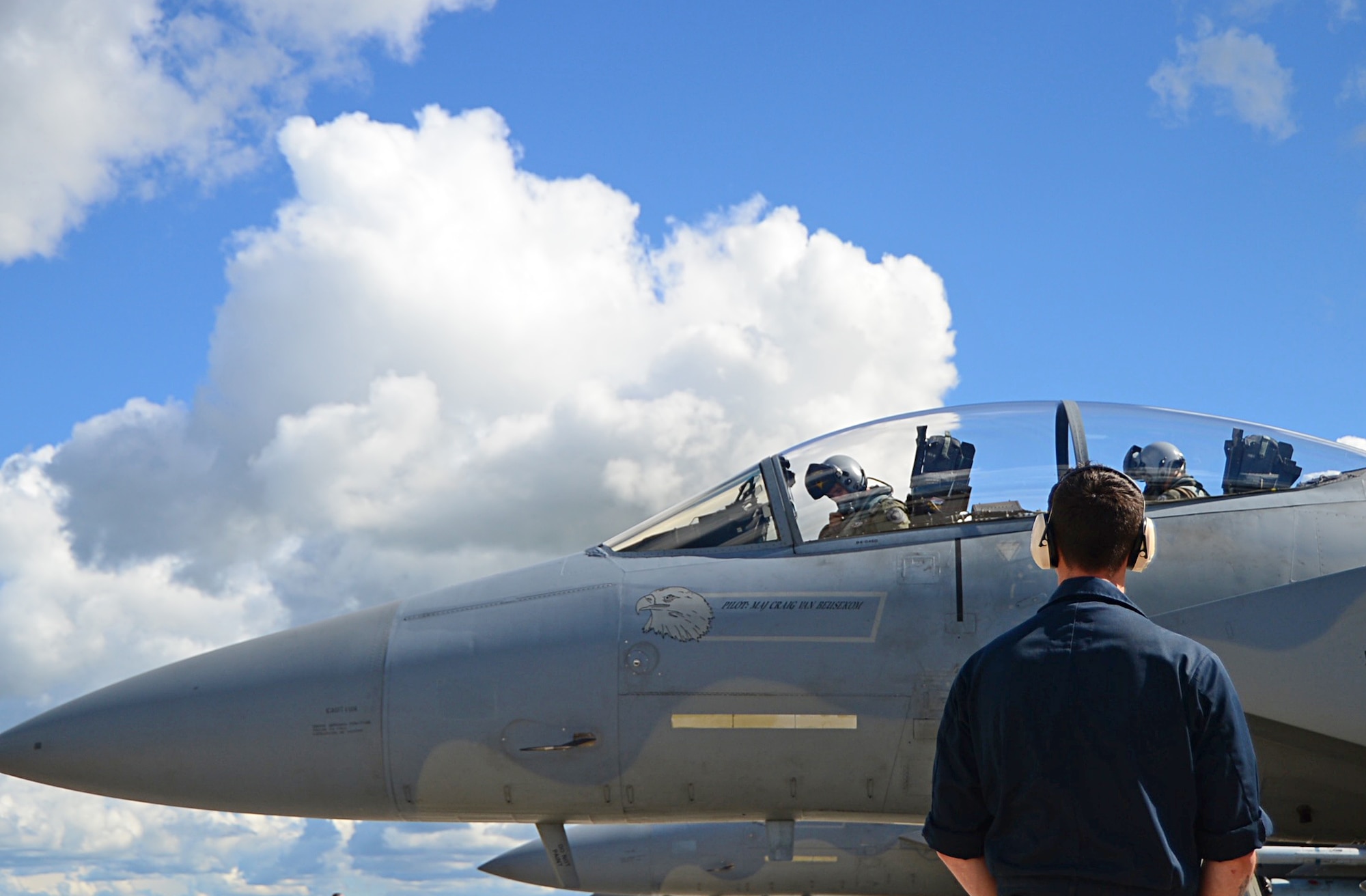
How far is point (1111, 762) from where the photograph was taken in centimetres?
304

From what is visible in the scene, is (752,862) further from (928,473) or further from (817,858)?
(928,473)

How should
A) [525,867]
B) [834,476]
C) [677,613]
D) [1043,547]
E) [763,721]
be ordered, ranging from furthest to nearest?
1. [525,867]
2. [834,476]
3. [677,613]
4. [763,721]
5. [1043,547]

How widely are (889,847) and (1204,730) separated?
14.2 metres

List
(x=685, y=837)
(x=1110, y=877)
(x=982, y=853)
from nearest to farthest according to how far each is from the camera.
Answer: (x=1110, y=877)
(x=982, y=853)
(x=685, y=837)

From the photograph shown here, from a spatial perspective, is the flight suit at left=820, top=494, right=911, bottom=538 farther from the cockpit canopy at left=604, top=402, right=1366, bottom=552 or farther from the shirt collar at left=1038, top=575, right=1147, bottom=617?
the shirt collar at left=1038, top=575, right=1147, bottom=617

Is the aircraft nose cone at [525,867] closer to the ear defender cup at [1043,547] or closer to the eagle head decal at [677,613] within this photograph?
the eagle head decal at [677,613]

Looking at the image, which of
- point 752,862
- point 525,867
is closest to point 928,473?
point 752,862

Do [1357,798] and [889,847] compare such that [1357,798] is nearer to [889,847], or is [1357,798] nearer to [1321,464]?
[1321,464]

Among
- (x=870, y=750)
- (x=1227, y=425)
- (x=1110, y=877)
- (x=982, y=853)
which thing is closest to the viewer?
(x=1110, y=877)

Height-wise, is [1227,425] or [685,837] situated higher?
[1227,425]

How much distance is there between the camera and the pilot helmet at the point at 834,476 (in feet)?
24.8

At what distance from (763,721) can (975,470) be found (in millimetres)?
2116

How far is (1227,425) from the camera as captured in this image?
25.5 feet

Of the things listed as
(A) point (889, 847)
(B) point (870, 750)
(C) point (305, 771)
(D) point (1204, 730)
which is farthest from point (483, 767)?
(A) point (889, 847)
